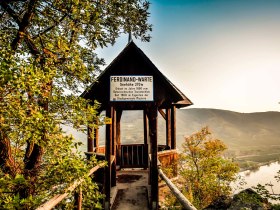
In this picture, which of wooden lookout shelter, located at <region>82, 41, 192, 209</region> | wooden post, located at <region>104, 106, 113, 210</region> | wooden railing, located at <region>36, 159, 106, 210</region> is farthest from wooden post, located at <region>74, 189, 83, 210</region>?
wooden lookout shelter, located at <region>82, 41, 192, 209</region>

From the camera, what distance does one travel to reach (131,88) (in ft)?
25.6

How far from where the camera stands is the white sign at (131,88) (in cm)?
773

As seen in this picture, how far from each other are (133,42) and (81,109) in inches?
169

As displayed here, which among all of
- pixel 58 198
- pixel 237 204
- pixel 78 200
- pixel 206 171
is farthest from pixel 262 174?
pixel 58 198

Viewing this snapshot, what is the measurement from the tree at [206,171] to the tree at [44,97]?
45.8 feet

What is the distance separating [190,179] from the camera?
694 inches

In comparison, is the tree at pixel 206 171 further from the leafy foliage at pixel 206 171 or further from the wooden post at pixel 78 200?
the wooden post at pixel 78 200

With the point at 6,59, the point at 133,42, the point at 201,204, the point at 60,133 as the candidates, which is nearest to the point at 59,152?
the point at 60,133

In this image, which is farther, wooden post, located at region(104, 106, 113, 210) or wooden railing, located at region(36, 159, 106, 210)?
wooden post, located at region(104, 106, 113, 210)

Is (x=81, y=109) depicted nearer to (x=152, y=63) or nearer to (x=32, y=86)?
(x=32, y=86)

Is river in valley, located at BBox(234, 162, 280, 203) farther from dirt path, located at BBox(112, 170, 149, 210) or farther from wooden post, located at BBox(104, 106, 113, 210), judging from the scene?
wooden post, located at BBox(104, 106, 113, 210)

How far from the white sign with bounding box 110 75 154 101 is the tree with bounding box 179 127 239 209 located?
434 inches

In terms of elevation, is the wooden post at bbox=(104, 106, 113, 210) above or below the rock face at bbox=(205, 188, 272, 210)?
above

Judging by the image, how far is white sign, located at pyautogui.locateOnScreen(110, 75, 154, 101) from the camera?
7734 millimetres
